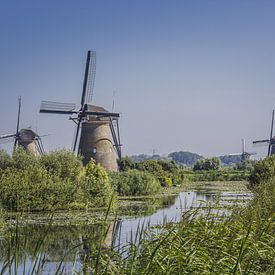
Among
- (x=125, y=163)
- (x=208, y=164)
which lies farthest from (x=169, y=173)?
(x=208, y=164)

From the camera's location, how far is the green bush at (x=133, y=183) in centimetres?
3241

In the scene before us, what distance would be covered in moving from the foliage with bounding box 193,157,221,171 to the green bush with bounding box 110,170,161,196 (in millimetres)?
35959

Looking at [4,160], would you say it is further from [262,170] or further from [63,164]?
[262,170]

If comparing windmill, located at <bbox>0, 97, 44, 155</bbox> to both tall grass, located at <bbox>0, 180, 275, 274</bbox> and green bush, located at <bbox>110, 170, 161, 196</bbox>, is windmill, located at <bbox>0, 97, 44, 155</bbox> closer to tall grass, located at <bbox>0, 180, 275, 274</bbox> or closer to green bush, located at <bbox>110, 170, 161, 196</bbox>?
green bush, located at <bbox>110, 170, 161, 196</bbox>

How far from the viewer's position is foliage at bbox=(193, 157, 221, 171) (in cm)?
7100

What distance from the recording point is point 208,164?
240ft

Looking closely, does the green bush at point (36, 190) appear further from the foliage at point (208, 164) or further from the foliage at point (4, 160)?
the foliage at point (208, 164)

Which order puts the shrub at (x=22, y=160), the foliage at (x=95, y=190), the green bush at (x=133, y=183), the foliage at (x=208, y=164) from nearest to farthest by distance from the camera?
the foliage at (x=95, y=190)
the shrub at (x=22, y=160)
the green bush at (x=133, y=183)
the foliage at (x=208, y=164)

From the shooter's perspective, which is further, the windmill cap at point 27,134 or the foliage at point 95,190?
the windmill cap at point 27,134

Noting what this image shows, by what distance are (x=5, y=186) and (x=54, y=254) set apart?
33.0ft

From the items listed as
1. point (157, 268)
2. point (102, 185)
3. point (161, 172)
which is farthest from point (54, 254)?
point (161, 172)

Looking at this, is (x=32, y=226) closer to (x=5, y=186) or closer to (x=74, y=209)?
(x=5, y=186)

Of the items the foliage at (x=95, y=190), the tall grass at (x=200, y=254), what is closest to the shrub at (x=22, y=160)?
the foliage at (x=95, y=190)

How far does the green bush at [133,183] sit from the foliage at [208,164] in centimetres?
3596
